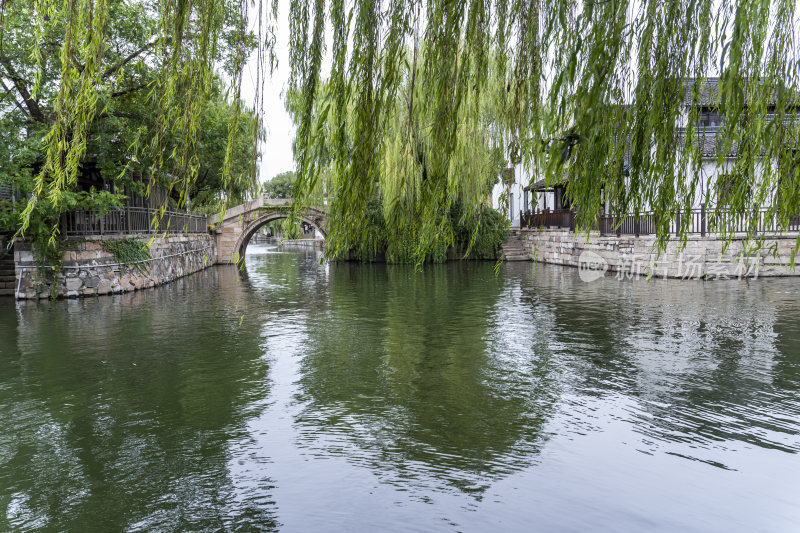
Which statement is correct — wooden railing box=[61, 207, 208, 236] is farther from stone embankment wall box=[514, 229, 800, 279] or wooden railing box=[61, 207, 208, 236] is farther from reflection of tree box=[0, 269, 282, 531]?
stone embankment wall box=[514, 229, 800, 279]

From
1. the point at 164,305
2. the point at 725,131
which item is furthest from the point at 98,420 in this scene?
the point at 164,305

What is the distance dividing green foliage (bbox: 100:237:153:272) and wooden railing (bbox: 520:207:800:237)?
10.4m

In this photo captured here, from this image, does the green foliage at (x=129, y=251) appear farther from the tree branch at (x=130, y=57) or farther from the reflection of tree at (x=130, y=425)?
the reflection of tree at (x=130, y=425)

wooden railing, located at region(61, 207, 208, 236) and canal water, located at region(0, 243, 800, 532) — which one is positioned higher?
wooden railing, located at region(61, 207, 208, 236)

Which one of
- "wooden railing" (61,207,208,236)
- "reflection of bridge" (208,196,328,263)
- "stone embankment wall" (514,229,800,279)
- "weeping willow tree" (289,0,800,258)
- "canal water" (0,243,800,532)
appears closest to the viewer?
"weeping willow tree" (289,0,800,258)

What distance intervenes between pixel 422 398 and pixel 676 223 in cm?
1747

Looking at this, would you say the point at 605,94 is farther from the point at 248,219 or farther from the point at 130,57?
the point at 248,219

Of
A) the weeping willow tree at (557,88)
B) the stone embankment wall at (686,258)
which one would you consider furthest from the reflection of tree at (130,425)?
the stone embankment wall at (686,258)

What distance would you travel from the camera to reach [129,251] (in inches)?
685

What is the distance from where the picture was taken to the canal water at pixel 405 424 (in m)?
4.39

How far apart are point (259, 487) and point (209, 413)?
72.9 inches

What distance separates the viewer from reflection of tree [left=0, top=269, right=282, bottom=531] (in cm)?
441

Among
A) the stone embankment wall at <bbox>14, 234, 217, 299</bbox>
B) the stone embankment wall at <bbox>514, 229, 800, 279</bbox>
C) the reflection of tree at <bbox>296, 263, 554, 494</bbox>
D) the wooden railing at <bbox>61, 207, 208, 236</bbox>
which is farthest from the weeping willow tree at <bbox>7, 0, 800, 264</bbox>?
the stone embankment wall at <bbox>514, 229, 800, 279</bbox>

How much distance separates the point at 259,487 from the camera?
15.6ft
